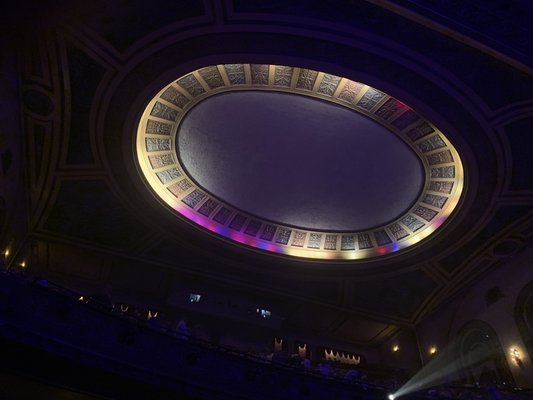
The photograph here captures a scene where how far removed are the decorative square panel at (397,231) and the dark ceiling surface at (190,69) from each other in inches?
32.2

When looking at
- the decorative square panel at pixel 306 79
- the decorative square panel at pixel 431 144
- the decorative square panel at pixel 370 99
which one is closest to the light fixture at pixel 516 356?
the decorative square panel at pixel 431 144

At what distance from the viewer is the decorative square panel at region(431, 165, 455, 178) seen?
34.2 feet

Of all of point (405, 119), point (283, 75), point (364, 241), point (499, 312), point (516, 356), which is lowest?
point (516, 356)

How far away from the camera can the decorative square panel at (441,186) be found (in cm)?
1090

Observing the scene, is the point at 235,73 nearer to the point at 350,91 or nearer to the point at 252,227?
the point at 350,91

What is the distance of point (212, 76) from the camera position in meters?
9.15

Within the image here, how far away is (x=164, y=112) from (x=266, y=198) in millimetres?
4656

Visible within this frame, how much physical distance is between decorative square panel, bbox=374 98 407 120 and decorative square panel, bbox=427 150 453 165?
196cm

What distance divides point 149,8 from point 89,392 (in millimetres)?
7049

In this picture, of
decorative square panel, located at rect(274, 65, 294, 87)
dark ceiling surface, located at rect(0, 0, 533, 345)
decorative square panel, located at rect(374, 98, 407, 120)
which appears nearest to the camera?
dark ceiling surface, located at rect(0, 0, 533, 345)

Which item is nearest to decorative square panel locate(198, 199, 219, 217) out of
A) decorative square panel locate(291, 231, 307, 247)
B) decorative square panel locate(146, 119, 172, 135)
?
decorative square panel locate(146, 119, 172, 135)

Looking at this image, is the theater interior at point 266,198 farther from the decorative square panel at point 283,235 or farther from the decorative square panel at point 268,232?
the decorative square panel at point 283,235

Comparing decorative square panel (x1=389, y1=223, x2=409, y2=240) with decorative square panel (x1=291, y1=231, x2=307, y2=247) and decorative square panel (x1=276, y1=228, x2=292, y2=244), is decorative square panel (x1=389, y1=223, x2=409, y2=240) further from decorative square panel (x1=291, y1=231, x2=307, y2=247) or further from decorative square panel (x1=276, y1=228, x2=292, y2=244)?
decorative square panel (x1=276, y1=228, x2=292, y2=244)

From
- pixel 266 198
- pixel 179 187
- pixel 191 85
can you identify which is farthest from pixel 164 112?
pixel 266 198
